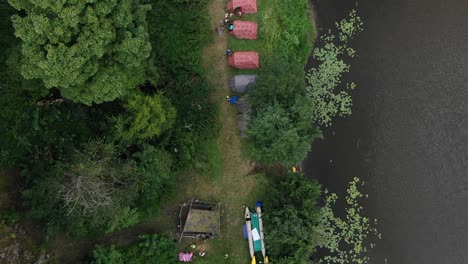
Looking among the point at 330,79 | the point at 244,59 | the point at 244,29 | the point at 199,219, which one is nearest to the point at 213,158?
the point at 199,219

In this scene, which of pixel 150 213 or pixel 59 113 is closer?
pixel 59 113

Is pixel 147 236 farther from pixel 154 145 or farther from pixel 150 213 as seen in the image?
pixel 154 145

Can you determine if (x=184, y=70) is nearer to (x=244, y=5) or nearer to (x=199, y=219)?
(x=244, y=5)

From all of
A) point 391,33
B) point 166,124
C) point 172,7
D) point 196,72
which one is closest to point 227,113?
point 196,72

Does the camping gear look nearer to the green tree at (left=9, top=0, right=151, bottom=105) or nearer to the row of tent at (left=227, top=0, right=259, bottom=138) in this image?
the row of tent at (left=227, top=0, right=259, bottom=138)

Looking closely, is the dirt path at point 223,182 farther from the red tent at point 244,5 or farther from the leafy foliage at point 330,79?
the leafy foliage at point 330,79

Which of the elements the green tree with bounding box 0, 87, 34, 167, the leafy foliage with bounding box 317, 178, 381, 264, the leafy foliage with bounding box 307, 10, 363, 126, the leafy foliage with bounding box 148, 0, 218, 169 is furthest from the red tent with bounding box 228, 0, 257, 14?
the green tree with bounding box 0, 87, 34, 167
